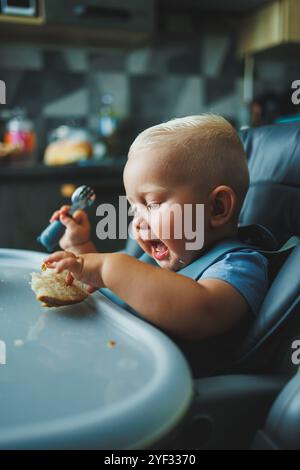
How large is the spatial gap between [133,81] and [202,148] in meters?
2.17

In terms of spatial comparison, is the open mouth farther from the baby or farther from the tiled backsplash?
the tiled backsplash

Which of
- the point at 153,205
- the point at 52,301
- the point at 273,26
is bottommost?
the point at 52,301

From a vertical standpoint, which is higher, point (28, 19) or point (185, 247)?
point (28, 19)

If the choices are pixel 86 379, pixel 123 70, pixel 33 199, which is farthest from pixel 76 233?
pixel 123 70

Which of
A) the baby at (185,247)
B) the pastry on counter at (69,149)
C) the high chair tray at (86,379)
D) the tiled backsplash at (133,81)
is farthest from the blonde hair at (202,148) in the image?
the tiled backsplash at (133,81)

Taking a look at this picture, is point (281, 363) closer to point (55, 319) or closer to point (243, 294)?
point (243, 294)

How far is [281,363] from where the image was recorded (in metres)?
0.72

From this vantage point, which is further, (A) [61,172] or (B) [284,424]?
(A) [61,172]

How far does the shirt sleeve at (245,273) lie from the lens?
70 cm

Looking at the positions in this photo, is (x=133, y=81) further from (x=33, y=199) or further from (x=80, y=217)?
(x=80, y=217)

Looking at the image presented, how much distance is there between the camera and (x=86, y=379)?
1.63 feet

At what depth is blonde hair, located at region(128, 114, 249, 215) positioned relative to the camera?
741 millimetres

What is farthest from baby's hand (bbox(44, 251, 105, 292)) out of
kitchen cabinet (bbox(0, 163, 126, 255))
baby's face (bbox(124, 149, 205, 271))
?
kitchen cabinet (bbox(0, 163, 126, 255))

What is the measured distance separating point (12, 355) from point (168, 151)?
1.13 feet
